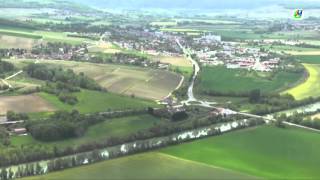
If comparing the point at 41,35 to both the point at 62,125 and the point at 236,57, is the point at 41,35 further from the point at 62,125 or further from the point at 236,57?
the point at 62,125

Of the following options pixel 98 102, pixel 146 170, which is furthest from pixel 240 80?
pixel 146 170

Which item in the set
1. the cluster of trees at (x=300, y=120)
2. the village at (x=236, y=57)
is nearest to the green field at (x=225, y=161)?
the cluster of trees at (x=300, y=120)

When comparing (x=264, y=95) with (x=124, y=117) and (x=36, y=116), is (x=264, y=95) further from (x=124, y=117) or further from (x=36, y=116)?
(x=36, y=116)

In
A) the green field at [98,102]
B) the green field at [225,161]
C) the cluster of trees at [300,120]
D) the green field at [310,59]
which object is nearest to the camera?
the green field at [225,161]

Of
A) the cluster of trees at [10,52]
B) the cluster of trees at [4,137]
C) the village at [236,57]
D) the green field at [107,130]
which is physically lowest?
the green field at [107,130]

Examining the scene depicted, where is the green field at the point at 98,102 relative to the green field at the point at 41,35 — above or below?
below

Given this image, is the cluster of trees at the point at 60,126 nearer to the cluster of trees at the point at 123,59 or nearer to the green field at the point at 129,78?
the green field at the point at 129,78
